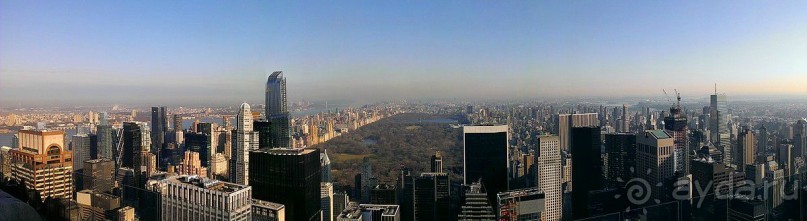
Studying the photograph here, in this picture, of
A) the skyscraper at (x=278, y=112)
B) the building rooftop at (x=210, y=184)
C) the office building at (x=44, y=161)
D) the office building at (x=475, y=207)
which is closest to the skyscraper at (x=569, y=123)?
the office building at (x=475, y=207)

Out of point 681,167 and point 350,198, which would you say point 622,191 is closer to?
point 681,167

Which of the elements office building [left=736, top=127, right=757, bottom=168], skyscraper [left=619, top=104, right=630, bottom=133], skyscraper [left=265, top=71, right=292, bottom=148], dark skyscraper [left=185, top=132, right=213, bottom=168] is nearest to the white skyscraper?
skyscraper [left=619, top=104, right=630, bottom=133]

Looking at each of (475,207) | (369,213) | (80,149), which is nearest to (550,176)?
(475,207)

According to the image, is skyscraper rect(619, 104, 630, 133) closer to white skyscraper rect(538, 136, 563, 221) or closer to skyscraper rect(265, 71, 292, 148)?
white skyscraper rect(538, 136, 563, 221)

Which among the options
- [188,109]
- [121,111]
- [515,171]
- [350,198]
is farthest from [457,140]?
[121,111]

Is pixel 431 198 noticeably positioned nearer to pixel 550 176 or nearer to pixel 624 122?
pixel 550 176

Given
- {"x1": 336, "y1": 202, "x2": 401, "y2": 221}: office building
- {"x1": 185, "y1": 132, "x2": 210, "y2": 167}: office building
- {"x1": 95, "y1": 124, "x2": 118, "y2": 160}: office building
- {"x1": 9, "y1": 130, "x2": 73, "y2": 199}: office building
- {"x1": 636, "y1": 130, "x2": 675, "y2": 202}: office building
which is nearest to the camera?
{"x1": 9, "y1": 130, "x2": 73, "y2": 199}: office building
